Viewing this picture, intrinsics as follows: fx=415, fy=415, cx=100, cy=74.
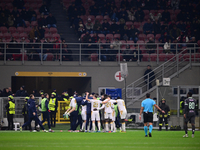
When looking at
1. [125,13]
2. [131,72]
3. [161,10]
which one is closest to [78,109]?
[131,72]

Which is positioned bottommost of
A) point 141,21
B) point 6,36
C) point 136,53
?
point 136,53

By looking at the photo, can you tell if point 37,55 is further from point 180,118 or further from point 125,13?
point 180,118

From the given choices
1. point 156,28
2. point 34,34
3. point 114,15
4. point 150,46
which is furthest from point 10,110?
point 156,28

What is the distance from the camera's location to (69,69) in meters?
29.0

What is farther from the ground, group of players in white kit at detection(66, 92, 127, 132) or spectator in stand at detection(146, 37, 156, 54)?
spectator in stand at detection(146, 37, 156, 54)

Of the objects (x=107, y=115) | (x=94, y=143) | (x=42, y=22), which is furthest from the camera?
(x=42, y=22)

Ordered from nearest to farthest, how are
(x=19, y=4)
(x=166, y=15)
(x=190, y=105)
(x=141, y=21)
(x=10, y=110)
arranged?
1. (x=190, y=105)
2. (x=10, y=110)
3. (x=19, y=4)
4. (x=166, y=15)
5. (x=141, y=21)

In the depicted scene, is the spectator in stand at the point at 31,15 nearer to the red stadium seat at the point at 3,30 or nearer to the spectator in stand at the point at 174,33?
the red stadium seat at the point at 3,30

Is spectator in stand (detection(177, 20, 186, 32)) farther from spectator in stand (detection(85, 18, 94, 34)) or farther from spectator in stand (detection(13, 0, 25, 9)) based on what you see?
spectator in stand (detection(13, 0, 25, 9))

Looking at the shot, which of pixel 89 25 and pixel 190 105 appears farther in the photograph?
pixel 89 25

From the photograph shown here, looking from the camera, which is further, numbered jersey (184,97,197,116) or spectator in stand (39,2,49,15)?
spectator in stand (39,2,49,15)

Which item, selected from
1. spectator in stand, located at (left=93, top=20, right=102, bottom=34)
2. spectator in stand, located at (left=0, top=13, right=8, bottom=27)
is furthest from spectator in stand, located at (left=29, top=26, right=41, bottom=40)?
spectator in stand, located at (left=93, top=20, right=102, bottom=34)

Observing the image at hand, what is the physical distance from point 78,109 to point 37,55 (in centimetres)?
912

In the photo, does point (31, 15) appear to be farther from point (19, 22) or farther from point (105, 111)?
point (105, 111)
